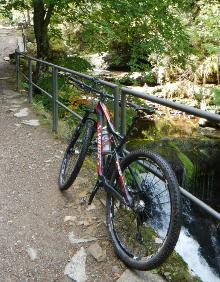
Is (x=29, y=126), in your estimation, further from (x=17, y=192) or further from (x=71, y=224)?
(x=71, y=224)

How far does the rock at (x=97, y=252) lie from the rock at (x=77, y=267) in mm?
70

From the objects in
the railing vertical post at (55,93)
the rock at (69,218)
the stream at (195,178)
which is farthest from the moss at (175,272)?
the railing vertical post at (55,93)

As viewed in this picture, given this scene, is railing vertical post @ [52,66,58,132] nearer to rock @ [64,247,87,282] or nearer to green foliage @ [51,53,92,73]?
green foliage @ [51,53,92,73]

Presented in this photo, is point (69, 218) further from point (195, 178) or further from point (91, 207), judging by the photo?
point (195, 178)

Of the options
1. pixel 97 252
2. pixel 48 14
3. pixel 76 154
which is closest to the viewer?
pixel 97 252

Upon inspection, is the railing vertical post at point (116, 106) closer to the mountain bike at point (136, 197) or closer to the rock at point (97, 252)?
the mountain bike at point (136, 197)

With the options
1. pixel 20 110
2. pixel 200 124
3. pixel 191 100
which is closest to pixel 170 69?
pixel 191 100

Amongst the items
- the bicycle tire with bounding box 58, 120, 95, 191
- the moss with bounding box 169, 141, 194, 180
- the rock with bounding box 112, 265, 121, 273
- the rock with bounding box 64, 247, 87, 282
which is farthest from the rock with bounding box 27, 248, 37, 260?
the moss with bounding box 169, 141, 194, 180

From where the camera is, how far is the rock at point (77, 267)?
11.2 ft

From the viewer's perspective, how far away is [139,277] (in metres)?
3.32

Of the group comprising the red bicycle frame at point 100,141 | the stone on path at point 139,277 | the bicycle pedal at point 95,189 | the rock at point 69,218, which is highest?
the red bicycle frame at point 100,141

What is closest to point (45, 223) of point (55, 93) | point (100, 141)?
point (100, 141)

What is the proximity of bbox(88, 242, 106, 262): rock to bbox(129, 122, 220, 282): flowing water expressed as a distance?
10.6 ft

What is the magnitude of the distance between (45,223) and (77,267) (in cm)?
84
